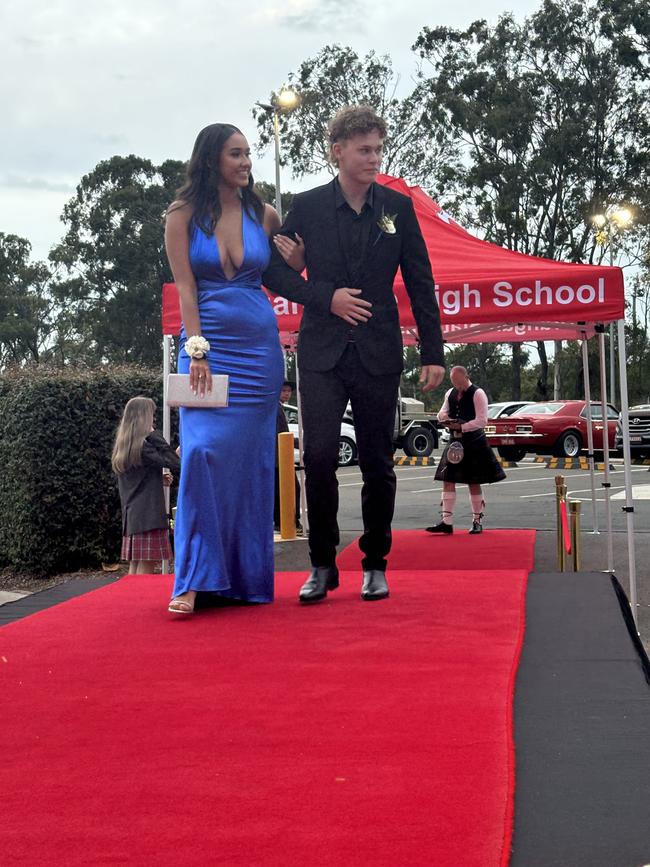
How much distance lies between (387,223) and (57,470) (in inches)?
215

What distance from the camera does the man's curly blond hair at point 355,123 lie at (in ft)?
15.1

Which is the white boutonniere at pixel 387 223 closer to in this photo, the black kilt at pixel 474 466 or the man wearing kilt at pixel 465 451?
the man wearing kilt at pixel 465 451

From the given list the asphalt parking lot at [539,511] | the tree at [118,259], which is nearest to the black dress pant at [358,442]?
the asphalt parking lot at [539,511]

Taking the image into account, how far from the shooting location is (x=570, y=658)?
11.6 feet

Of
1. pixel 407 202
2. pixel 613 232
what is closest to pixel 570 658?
pixel 407 202

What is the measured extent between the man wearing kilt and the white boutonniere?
6.05m

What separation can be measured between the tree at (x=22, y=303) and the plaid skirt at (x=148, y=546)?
5223 centimetres

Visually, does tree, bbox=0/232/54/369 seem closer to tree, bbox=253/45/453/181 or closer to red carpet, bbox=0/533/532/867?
tree, bbox=253/45/453/181

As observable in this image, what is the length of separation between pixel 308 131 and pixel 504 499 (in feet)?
88.3

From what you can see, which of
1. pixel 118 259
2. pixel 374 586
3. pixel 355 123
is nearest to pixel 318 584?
pixel 374 586

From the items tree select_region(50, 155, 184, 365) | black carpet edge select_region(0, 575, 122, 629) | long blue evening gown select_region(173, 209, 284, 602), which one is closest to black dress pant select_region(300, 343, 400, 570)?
long blue evening gown select_region(173, 209, 284, 602)

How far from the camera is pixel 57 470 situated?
9.40 meters

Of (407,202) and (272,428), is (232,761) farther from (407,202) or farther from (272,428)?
(407,202)

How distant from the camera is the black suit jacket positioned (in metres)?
→ 4.57
